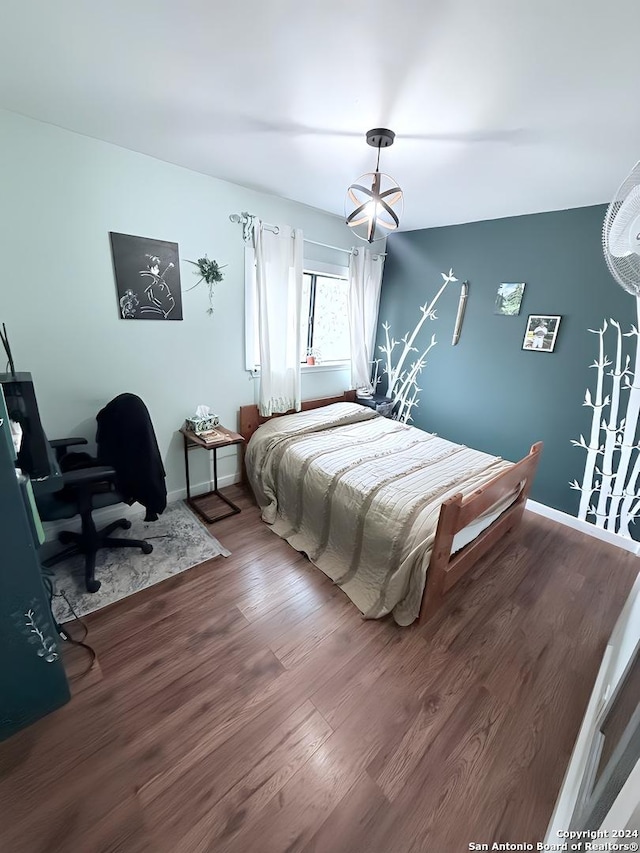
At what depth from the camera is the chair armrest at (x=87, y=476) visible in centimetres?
164

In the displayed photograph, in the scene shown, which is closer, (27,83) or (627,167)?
(27,83)

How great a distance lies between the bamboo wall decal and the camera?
8.07ft

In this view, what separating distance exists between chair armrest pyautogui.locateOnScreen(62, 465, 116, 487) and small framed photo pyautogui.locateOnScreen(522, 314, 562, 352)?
11.0 feet

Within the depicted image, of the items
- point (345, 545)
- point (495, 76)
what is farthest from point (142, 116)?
point (345, 545)

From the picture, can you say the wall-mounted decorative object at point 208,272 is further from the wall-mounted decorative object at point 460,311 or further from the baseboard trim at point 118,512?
the wall-mounted decorative object at point 460,311

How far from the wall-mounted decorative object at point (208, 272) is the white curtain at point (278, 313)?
338 mm

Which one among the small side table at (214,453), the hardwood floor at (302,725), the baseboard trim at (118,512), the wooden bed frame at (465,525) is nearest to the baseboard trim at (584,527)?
the wooden bed frame at (465,525)

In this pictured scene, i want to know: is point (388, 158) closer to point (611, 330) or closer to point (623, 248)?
point (623, 248)

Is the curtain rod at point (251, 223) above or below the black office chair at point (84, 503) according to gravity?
above

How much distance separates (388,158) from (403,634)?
9.09 ft

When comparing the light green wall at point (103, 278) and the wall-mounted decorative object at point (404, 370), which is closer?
→ the light green wall at point (103, 278)

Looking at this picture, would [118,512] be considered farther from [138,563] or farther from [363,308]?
[363,308]

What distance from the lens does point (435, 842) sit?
1.07m

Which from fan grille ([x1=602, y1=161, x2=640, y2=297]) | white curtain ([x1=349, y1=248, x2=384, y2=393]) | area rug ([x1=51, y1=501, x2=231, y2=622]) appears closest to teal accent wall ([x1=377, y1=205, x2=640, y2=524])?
white curtain ([x1=349, y1=248, x2=384, y2=393])
